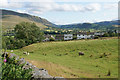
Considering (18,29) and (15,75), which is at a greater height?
(18,29)

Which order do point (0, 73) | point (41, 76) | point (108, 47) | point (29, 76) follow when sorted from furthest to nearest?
point (108, 47)
point (41, 76)
point (29, 76)
point (0, 73)

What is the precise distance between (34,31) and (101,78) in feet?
155

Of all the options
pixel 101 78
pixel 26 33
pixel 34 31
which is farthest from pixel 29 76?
pixel 34 31

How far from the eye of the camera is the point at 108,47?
28875 millimetres

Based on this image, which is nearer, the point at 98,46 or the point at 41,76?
the point at 41,76

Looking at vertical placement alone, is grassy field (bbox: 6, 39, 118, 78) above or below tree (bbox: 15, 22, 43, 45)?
below

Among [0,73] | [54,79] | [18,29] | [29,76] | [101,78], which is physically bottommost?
[101,78]

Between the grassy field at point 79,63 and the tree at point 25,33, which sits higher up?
the tree at point 25,33

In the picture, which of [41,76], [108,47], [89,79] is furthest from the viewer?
[108,47]

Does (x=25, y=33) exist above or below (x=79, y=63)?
above

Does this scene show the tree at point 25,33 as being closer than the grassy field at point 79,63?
No

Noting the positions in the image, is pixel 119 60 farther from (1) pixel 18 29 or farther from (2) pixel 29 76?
(1) pixel 18 29

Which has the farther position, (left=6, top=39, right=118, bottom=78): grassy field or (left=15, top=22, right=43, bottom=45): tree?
(left=15, top=22, right=43, bottom=45): tree

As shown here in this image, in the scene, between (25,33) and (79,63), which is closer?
(79,63)
